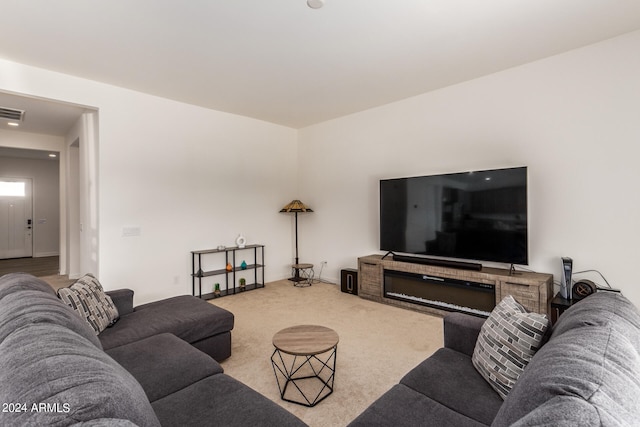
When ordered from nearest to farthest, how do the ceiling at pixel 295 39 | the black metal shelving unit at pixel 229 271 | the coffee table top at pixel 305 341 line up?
the coffee table top at pixel 305 341 → the ceiling at pixel 295 39 → the black metal shelving unit at pixel 229 271

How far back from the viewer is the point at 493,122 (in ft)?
11.9

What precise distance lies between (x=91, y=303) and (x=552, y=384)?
278 cm

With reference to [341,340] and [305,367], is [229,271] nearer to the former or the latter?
[341,340]

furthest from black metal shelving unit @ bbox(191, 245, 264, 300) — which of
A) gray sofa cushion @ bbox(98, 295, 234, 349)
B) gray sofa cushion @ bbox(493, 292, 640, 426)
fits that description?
gray sofa cushion @ bbox(493, 292, 640, 426)

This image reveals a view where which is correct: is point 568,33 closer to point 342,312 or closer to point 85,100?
point 342,312

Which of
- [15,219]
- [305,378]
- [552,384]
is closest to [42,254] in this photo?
[15,219]

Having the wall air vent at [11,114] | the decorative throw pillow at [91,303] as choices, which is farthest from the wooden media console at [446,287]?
the wall air vent at [11,114]

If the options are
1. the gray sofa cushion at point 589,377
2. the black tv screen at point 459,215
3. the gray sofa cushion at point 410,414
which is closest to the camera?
the gray sofa cushion at point 589,377

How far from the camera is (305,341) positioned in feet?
7.06

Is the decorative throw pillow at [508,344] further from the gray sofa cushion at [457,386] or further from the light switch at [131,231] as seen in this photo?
the light switch at [131,231]

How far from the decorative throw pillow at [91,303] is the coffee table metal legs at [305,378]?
130 centimetres

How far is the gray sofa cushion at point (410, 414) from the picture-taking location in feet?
4.11

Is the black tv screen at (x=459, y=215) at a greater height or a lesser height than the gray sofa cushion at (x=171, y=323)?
greater

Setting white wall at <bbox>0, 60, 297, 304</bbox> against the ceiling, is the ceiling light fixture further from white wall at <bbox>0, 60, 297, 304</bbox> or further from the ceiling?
white wall at <bbox>0, 60, 297, 304</bbox>
